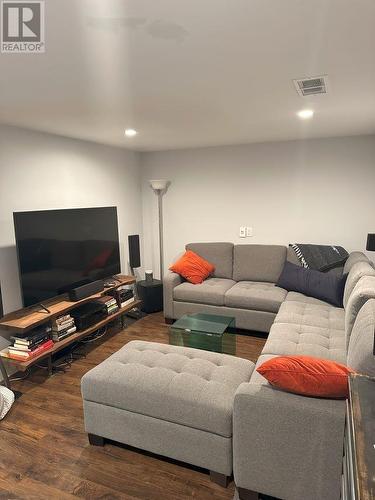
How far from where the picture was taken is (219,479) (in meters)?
1.79

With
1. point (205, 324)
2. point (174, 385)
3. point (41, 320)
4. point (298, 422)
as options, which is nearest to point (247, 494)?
point (298, 422)

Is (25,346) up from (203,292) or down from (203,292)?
down

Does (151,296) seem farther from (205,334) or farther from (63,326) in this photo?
(205,334)

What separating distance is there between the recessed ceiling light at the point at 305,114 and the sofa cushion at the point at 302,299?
1769mm

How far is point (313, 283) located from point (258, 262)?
874 millimetres

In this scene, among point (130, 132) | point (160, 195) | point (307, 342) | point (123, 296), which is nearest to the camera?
point (307, 342)

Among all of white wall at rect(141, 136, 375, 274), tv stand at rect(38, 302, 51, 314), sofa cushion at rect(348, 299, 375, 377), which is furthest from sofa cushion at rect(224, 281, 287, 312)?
tv stand at rect(38, 302, 51, 314)

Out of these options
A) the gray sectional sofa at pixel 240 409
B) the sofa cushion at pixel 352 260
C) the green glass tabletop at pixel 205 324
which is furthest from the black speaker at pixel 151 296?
the sofa cushion at pixel 352 260

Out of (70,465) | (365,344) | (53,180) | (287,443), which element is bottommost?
(70,465)

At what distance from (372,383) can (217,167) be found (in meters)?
3.68

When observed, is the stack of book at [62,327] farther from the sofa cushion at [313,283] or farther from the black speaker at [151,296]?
the sofa cushion at [313,283]

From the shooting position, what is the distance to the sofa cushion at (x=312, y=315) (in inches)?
109

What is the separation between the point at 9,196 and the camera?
293 cm

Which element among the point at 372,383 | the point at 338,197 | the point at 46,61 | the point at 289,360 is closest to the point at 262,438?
the point at 289,360
